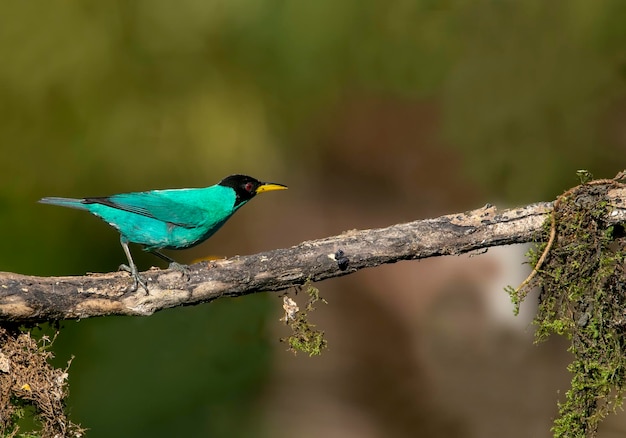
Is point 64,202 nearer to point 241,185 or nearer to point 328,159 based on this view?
point 241,185

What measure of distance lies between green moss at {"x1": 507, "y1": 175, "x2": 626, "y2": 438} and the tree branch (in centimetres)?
7

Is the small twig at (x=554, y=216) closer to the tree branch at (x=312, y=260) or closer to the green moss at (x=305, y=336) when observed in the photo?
the tree branch at (x=312, y=260)

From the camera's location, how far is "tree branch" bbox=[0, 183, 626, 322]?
8.79ft

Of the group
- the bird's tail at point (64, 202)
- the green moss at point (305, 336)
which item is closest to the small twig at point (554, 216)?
the green moss at point (305, 336)

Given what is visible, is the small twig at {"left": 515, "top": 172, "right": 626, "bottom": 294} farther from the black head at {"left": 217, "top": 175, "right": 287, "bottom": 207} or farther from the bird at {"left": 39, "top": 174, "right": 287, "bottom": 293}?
the bird at {"left": 39, "top": 174, "right": 287, "bottom": 293}

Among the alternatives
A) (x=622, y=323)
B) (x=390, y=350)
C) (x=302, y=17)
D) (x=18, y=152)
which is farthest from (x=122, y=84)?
(x=622, y=323)

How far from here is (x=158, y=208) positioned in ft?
11.6

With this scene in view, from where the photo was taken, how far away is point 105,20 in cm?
502

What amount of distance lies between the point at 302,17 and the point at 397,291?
205 centimetres

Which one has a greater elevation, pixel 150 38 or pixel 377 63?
pixel 377 63

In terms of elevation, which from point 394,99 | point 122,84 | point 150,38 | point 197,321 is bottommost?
point 197,321

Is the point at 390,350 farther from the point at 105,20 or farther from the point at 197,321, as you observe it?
the point at 105,20

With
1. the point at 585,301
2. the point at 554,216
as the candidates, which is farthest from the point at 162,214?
the point at 585,301

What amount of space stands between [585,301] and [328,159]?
2901mm
